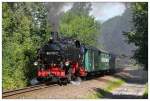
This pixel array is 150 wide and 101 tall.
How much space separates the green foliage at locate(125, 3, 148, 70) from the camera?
24.3m

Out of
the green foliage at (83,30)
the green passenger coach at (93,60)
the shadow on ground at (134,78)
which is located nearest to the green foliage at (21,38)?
the green passenger coach at (93,60)

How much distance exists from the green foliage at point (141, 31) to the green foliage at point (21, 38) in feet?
27.5

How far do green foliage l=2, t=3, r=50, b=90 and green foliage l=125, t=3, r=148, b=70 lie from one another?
8.37 meters

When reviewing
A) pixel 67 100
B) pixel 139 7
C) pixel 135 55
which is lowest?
pixel 67 100

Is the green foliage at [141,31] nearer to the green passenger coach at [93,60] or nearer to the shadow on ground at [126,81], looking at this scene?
the shadow on ground at [126,81]

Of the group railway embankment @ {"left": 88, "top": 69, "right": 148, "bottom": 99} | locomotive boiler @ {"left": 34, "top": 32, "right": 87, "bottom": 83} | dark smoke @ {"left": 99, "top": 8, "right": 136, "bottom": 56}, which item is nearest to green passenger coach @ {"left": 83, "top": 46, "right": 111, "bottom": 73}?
railway embankment @ {"left": 88, "top": 69, "right": 148, "bottom": 99}

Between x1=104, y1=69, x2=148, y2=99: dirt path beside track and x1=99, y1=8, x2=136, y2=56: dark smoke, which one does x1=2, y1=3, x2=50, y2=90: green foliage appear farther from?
x1=99, y1=8, x2=136, y2=56: dark smoke

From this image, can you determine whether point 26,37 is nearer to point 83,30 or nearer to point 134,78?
point 83,30

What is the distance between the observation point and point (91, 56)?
41.3m

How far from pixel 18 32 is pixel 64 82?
4967 millimetres

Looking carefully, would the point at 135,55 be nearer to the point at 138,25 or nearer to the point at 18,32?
the point at 138,25

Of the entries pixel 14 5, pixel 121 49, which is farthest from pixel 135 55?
pixel 121 49

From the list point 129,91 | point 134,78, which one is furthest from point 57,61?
point 134,78

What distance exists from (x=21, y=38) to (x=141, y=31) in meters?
10.7
